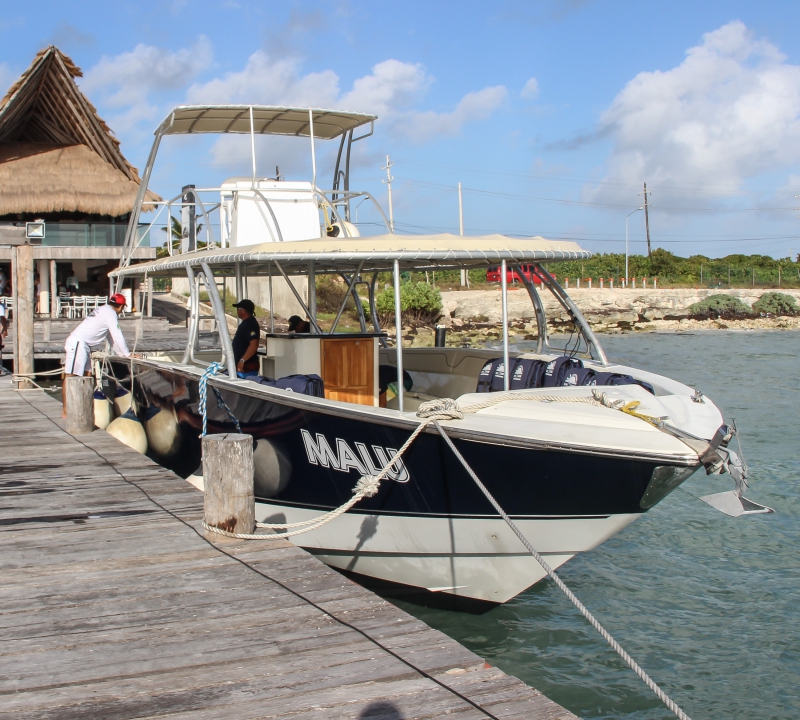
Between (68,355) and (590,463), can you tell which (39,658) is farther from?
(68,355)

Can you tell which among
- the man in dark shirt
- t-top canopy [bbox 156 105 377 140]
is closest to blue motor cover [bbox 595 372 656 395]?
the man in dark shirt

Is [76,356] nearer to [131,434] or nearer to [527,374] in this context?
[131,434]

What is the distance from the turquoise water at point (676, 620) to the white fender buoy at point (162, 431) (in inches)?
123

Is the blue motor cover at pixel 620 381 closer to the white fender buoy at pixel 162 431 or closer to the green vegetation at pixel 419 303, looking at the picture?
the white fender buoy at pixel 162 431

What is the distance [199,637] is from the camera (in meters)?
3.71

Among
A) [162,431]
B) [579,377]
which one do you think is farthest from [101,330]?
[579,377]

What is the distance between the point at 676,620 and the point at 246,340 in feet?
14.3

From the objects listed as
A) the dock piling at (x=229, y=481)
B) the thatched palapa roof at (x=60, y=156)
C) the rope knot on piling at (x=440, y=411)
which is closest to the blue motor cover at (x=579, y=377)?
the rope knot on piling at (x=440, y=411)

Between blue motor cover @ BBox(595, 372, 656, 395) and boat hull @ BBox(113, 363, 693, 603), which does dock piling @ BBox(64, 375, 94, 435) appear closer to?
boat hull @ BBox(113, 363, 693, 603)

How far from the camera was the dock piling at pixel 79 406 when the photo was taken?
29.6 feet

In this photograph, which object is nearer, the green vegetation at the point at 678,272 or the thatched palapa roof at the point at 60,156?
the thatched palapa roof at the point at 60,156

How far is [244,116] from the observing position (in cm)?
928

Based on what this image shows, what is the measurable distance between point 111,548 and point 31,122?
25607 millimetres

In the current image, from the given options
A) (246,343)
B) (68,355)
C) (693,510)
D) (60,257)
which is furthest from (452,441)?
(60,257)
